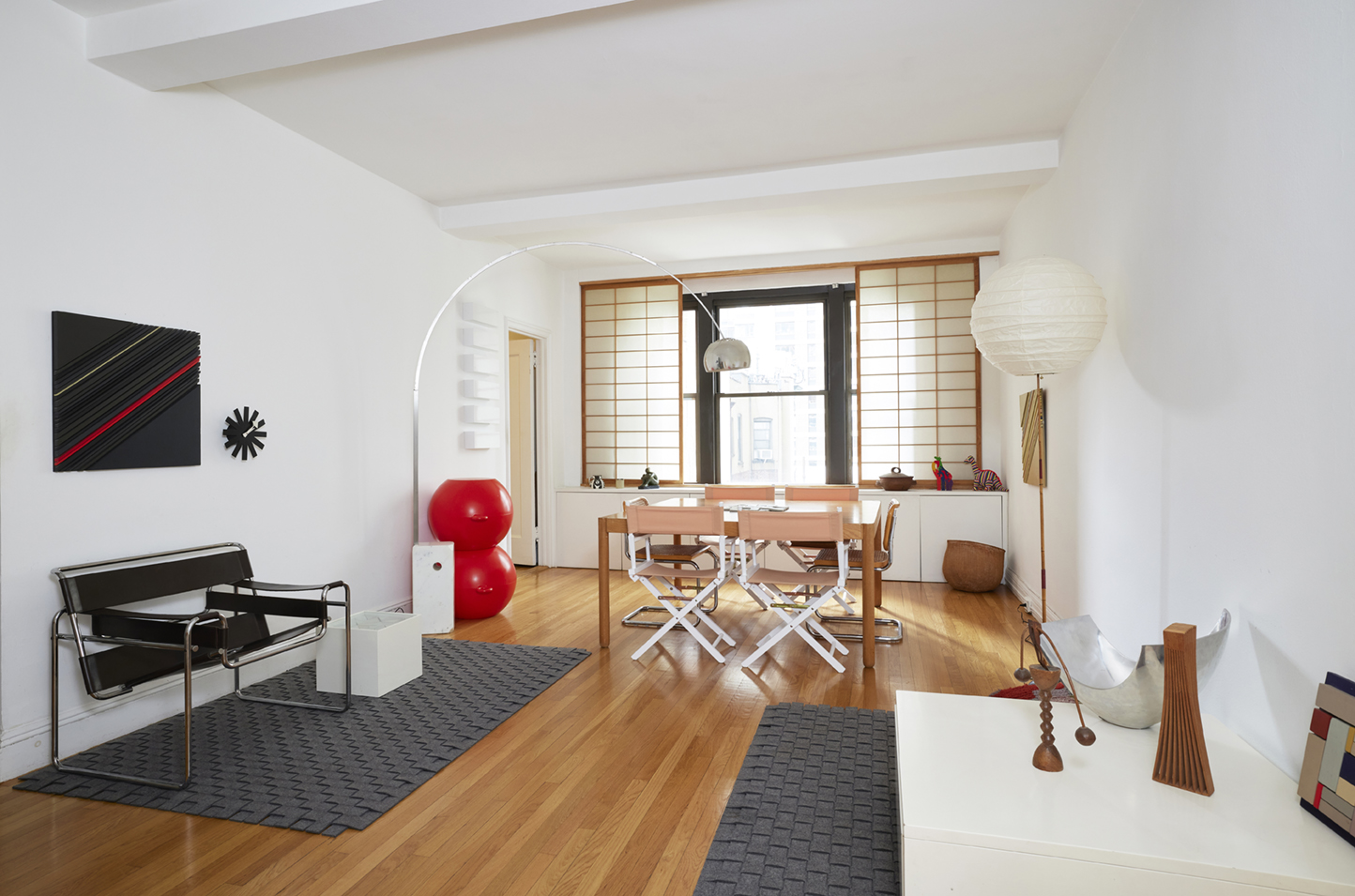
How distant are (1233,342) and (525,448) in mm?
5515

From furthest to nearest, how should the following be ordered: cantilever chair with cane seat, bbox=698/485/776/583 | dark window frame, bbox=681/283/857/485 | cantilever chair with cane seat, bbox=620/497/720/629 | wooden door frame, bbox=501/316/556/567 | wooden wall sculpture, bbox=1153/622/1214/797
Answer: wooden door frame, bbox=501/316/556/567 < dark window frame, bbox=681/283/857/485 < cantilever chair with cane seat, bbox=698/485/776/583 < cantilever chair with cane seat, bbox=620/497/720/629 < wooden wall sculpture, bbox=1153/622/1214/797

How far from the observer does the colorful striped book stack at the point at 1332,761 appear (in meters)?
1.35

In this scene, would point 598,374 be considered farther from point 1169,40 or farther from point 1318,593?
point 1318,593

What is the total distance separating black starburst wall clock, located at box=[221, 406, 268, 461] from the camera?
11.1ft

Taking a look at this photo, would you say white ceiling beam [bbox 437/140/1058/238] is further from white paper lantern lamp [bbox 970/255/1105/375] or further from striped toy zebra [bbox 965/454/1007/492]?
striped toy zebra [bbox 965/454/1007/492]

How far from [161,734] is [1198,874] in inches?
134

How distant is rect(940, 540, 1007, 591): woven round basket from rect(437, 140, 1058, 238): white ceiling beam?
8.54 feet

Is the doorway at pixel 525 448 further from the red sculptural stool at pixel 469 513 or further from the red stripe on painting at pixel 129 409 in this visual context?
the red stripe on painting at pixel 129 409

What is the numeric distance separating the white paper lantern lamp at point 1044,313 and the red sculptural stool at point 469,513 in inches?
123

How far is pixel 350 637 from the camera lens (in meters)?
3.31

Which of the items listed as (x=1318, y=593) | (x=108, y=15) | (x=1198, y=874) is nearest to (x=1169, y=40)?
(x=1318, y=593)

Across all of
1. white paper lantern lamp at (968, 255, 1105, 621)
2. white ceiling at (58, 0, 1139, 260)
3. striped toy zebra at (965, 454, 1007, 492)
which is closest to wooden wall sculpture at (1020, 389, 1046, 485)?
striped toy zebra at (965, 454, 1007, 492)

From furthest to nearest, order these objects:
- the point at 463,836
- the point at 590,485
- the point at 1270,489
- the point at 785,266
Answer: the point at 590,485
the point at 785,266
the point at 463,836
the point at 1270,489

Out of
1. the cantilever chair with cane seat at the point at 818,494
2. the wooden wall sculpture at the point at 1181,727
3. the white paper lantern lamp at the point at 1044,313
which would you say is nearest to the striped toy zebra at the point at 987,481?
the cantilever chair with cane seat at the point at 818,494
